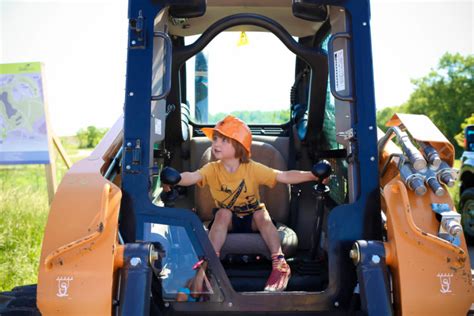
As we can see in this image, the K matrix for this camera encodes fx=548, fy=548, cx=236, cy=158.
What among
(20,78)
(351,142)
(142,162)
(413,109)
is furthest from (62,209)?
(413,109)

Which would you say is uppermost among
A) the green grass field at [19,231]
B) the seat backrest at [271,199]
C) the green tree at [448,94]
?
the green tree at [448,94]

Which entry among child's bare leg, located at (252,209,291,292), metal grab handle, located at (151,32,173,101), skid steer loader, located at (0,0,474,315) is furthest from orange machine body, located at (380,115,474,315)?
metal grab handle, located at (151,32,173,101)

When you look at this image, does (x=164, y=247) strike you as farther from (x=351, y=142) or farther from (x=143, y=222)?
(x=351, y=142)

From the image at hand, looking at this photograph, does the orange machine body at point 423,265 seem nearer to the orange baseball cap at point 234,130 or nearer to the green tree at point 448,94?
the orange baseball cap at point 234,130

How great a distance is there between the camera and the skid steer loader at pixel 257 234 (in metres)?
2.62

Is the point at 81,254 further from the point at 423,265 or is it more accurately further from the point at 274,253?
the point at 423,265

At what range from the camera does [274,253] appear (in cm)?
333

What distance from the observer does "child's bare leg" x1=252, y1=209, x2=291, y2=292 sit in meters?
3.18

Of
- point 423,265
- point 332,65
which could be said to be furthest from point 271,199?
point 423,265

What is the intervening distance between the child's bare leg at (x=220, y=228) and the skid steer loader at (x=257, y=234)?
102mm

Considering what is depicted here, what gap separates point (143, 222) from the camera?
2.93 metres

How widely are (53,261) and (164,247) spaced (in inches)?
23.8

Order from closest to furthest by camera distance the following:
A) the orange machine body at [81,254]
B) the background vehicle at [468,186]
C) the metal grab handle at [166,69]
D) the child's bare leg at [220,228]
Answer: the orange machine body at [81,254] → the metal grab handle at [166,69] → the child's bare leg at [220,228] → the background vehicle at [468,186]

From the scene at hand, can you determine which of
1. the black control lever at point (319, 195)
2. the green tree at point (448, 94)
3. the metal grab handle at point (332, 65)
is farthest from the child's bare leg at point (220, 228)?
the green tree at point (448, 94)
